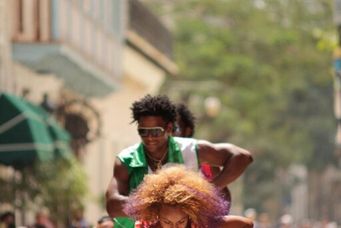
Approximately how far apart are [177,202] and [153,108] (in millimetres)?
2284

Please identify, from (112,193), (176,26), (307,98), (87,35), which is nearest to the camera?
(112,193)

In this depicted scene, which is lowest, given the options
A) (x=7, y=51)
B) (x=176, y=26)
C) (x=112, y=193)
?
(x=112, y=193)

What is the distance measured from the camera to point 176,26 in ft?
224

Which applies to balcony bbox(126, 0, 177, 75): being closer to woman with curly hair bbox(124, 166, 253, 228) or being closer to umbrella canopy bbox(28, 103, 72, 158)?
umbrella canopy bbox(28, 103, 72, 158)

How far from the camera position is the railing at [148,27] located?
46812mm

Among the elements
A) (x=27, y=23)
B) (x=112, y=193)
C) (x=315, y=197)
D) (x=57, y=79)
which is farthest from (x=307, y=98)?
(x=112, y=193)

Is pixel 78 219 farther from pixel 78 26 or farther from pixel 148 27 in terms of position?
pixel 148 27

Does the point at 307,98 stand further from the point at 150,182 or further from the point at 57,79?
the point at 150,182

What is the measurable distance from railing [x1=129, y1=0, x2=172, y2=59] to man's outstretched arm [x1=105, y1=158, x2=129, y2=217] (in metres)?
34.1

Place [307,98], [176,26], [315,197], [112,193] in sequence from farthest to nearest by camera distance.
A: [315,197] < [307,98] < [176,26] < [112,193]

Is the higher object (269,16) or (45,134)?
(269,16)

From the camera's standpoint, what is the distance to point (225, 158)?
1189 centimetres

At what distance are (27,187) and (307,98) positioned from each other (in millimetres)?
56625

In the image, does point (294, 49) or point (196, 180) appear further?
point (294, 49)
